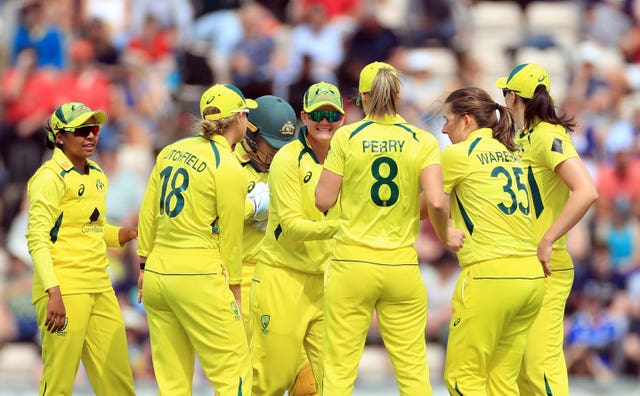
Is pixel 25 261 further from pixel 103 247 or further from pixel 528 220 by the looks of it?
pixel 528 220

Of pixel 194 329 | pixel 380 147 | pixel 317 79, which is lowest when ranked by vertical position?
pixel 194 329

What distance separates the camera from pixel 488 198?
795 centimetres

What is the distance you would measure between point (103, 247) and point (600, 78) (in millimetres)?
8029

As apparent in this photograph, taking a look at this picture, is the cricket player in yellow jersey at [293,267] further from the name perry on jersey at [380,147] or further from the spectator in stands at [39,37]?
the spectator in stands at [39,37]

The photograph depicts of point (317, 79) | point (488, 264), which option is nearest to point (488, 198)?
point (488, 264)

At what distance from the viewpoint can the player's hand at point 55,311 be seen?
8023mm

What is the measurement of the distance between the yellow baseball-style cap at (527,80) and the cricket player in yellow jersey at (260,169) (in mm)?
1586

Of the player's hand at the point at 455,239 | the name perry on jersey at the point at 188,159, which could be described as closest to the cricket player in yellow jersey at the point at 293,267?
the name perry on jersey at the point at 188,159

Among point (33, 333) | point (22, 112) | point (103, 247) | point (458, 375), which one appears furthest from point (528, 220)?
point (22, 112)

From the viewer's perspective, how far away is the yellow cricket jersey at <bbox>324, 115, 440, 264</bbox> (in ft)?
25.5

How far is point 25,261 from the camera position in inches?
527

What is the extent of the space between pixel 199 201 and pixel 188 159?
0.88 feet

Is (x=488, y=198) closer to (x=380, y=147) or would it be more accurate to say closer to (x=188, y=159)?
(x=380, y=147)

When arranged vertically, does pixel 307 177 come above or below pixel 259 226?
above
